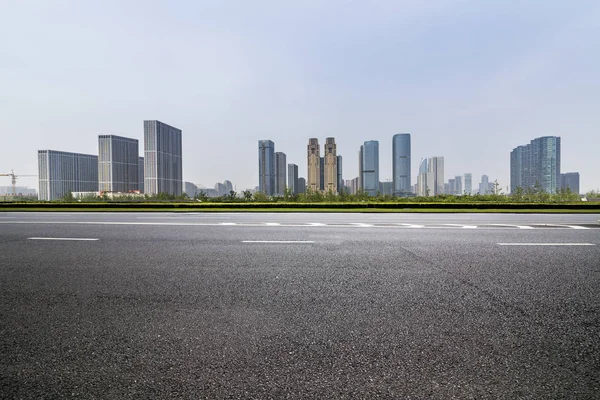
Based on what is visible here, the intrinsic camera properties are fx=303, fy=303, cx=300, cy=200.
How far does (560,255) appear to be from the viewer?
212 inches

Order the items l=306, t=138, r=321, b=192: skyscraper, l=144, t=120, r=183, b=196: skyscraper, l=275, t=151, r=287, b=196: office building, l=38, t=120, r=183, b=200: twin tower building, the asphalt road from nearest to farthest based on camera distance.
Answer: the asphalt road
l=306, t=138, r=321, b=192: skyscraper
l=275, t=151, r=287, b=196: office building
l=38, t=120, r=183, b=200: twin tower building
l=144, t=120, r=183, b=196: skyscraper

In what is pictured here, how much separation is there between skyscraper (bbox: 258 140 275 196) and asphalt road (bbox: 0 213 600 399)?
15941 cm

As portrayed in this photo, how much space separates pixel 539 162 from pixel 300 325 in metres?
131

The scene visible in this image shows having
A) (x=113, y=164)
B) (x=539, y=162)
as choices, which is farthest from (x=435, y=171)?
(x=113, y=164)

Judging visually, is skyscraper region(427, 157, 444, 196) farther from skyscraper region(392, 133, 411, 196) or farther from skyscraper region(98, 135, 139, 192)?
skyscraper region(98, 135, 139, 192)

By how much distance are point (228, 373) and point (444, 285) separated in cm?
288

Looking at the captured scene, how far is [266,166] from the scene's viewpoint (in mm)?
174750

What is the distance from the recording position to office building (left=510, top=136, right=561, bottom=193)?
9794cm

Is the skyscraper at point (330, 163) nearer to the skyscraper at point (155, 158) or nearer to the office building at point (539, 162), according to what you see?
the office building at point (539, 162)

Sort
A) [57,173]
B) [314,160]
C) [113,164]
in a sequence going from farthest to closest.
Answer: [113,164] < [57,173] < [314,160]

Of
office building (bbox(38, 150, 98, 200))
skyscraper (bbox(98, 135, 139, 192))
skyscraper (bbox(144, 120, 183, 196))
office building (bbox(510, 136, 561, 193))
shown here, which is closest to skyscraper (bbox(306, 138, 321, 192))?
office building (bbox(510, 136, 561, 193))

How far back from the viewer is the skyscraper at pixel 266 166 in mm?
166825

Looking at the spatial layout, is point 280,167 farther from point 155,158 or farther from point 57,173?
point 57,173

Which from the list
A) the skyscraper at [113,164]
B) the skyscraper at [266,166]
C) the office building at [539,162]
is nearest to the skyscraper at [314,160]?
the skyscraper at [266,166]
